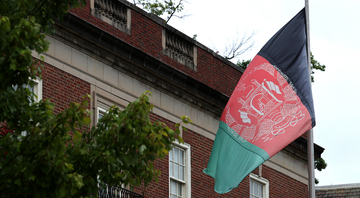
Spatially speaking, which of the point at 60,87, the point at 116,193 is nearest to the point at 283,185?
the point at 116,193

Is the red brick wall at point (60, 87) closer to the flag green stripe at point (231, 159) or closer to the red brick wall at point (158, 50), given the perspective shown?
the red brick wall at point (158, 50)

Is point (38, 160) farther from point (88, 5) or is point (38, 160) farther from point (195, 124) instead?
point (195, 124)

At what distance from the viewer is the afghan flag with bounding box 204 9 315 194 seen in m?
14.4

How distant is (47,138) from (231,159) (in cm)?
672

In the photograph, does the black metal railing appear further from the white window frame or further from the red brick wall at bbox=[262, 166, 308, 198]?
the red brick wall at bbox=[262, 166, 308, 198]

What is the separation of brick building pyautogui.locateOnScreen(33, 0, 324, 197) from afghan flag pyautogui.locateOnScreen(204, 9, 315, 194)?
3857mm

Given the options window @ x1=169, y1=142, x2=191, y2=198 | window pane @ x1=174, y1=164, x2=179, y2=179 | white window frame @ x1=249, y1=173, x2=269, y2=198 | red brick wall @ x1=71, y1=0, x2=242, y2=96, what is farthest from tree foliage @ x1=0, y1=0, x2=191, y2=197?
white window frame @ x1=249, y1=173, x2=269, y2=198

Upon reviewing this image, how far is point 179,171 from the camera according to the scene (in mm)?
19938

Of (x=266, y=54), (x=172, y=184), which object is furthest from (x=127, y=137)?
(x=172, y=184)

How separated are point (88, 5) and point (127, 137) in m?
9.24

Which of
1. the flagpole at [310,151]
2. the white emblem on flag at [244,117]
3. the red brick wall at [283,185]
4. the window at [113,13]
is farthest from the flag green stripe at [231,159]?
the red brick wall at [283,185]

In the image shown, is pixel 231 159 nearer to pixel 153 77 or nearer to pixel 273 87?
pixel 273 87

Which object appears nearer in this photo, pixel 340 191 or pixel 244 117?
pixel 244 117

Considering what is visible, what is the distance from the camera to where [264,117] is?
14.6 metres
